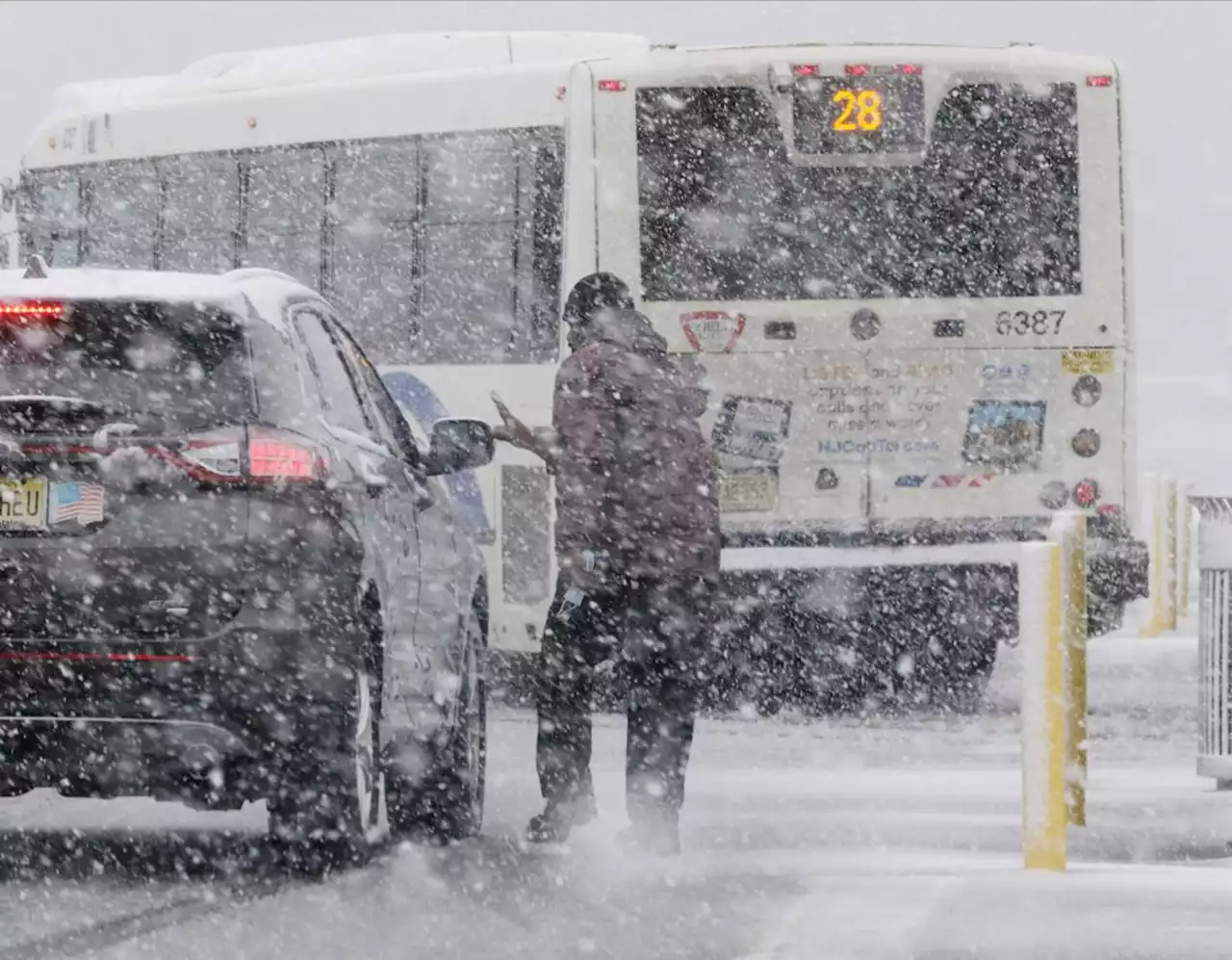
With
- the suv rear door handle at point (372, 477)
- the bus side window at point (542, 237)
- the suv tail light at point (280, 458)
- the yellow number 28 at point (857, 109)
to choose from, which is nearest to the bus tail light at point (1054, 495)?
the yellow number 28 at point (857, 109)

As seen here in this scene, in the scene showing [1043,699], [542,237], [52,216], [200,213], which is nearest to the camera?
[1043,699]

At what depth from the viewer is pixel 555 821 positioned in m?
9.19

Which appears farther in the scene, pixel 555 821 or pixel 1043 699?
pixel 555 821

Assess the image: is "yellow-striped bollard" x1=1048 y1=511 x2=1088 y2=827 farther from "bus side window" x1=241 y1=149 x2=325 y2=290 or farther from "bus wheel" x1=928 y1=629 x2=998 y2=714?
"bus side window" x1=241 y1=149 x2=325 y2=290

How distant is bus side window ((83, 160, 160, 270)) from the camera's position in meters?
17.6

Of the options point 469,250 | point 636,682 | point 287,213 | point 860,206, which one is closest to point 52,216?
point 287,213

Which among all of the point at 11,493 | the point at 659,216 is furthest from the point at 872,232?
the point at 11,493

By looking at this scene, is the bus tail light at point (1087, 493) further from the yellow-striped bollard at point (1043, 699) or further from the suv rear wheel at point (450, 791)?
the yellow-striped bollard at point (1043, 699)

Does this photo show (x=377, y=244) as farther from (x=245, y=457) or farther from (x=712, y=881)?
(x=245, y=457)

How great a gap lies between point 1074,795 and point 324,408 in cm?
309

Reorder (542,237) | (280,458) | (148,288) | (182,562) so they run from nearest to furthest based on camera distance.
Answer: (182,562) → (280,458) → (148,288) → (542,237)

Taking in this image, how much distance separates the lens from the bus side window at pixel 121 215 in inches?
691

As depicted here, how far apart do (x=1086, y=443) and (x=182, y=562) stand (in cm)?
767

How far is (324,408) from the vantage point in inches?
322
